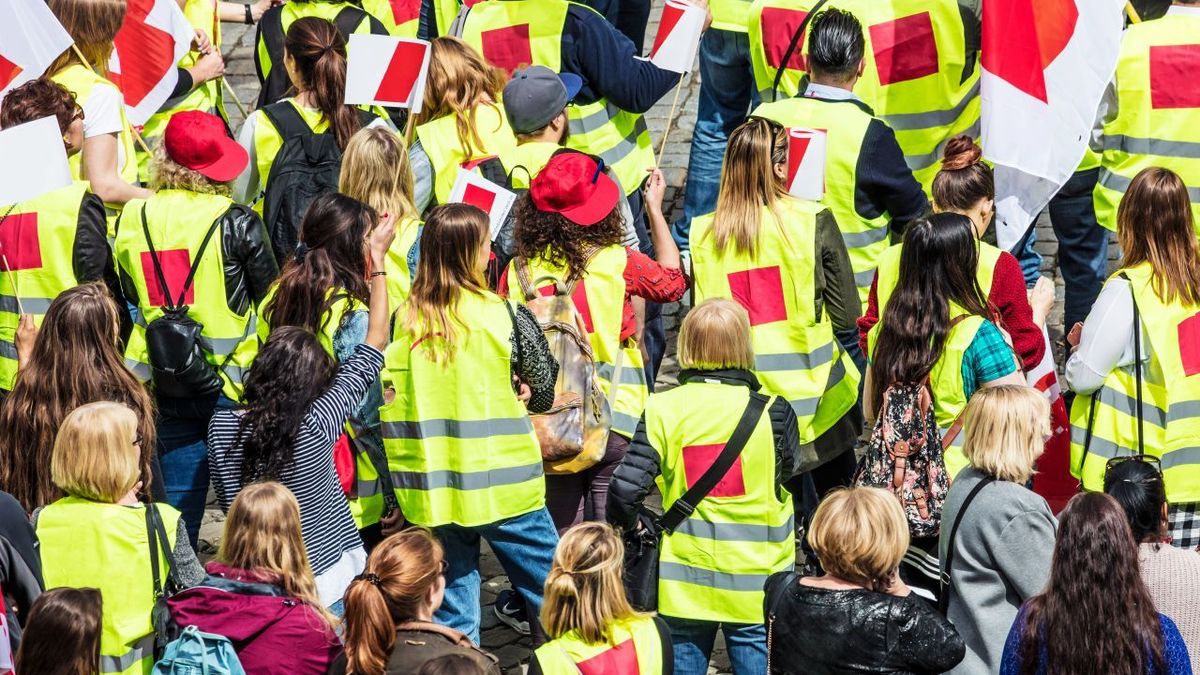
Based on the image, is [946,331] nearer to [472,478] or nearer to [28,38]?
[472,478]

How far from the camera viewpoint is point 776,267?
648 centimetres

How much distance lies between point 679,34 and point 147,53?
265 cm

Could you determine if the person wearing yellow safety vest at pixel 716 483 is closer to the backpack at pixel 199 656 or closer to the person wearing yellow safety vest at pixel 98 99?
the backpack at pixel 199 656

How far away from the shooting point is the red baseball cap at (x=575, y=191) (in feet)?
20.8

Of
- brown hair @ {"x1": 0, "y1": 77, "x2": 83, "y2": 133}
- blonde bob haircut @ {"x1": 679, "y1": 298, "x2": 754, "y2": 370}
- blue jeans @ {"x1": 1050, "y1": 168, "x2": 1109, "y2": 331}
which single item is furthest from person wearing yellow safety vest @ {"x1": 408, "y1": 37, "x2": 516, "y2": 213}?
blue jeans @ {"x1": 1050, "y1": 168, "x2": 1109, "y2": 331}

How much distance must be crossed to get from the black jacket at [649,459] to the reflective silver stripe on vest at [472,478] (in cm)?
35

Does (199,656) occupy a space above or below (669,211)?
below

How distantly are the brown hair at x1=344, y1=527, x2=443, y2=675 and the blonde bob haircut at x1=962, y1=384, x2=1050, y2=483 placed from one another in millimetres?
1647

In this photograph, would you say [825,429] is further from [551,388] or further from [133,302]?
[133,302]

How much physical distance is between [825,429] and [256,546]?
7.92 feet

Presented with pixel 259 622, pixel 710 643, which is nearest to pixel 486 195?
pixel 710 643

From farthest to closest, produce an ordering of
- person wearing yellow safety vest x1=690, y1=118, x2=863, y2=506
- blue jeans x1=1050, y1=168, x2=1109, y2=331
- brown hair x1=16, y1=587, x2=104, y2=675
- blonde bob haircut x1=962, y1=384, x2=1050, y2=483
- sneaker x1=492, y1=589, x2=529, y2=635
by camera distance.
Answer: blue jeans x1=1050, y1=168, x2=1109, y2=331 < sneaker x1=492, y1=589, x2=529, y2=635 < person wearing yellow safety vest x1=690, y1=118, x2=863, y2=506 < blonde bob haircut x1=962, y1=384, x2=1050, y2=483 < brown hair x1=16, y1=587, x2=104, y2=675

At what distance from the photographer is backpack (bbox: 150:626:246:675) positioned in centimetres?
495

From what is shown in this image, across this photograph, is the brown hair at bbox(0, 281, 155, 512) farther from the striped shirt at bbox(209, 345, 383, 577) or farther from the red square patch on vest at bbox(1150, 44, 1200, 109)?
the red square patch on vest at bbox(1150, 44, 1200, 109)
